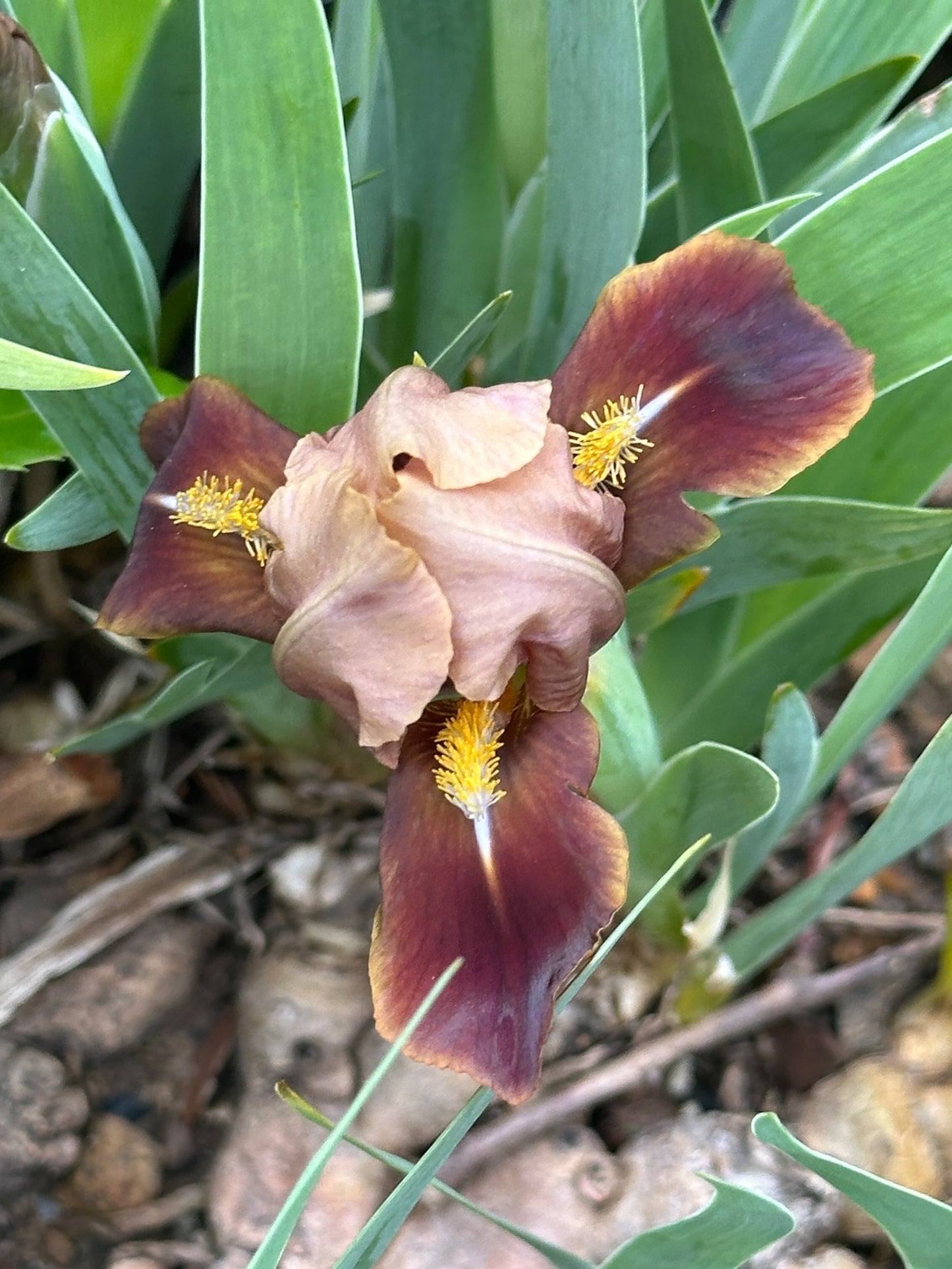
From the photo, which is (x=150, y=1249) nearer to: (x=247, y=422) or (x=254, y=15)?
(x=247, y=422)

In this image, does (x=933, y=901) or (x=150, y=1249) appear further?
(x=933, y=901)

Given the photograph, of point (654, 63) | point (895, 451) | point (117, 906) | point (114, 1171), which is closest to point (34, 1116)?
point (114, 1171)

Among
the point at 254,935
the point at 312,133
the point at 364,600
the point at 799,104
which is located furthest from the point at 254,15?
the point at 254,935

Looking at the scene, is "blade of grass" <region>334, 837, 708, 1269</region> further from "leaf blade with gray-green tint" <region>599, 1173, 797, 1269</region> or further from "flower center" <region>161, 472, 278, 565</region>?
"flower center" <region>161, 472, 278, 565</region>

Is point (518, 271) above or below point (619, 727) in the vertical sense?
above

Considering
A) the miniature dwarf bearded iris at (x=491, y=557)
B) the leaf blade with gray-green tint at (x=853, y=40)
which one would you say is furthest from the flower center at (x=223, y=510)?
the leaf blade with gray-green tint at (x=853, y=40)

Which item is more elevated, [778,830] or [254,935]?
[778,830]

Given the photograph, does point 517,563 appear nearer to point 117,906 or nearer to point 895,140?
point 895,140
